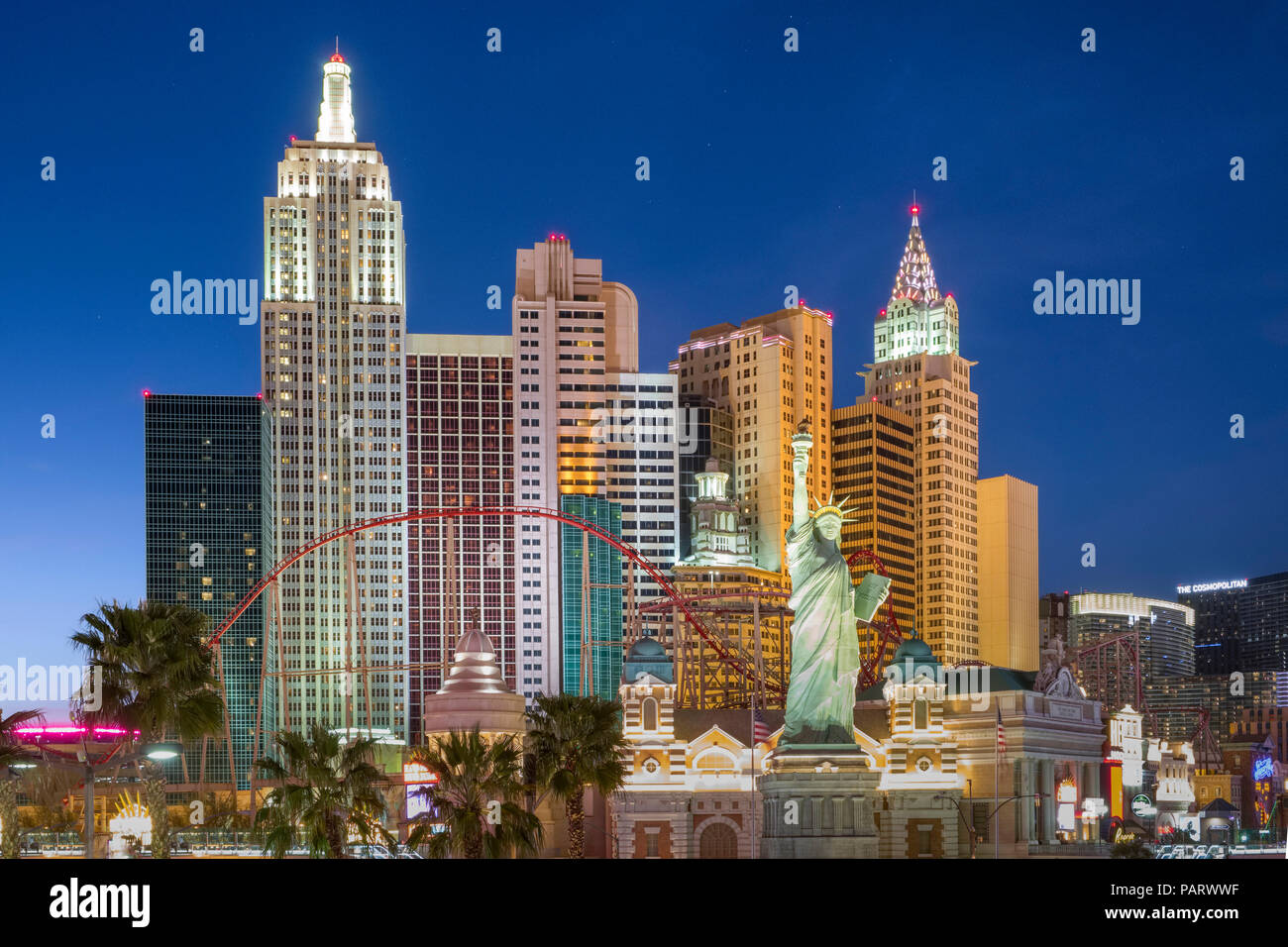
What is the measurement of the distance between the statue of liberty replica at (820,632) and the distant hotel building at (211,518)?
91.8m

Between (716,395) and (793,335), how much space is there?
36.0 feet

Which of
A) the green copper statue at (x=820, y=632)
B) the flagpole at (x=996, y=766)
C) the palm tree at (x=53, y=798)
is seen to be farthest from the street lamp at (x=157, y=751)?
the flagpole at (x=996, y=766)

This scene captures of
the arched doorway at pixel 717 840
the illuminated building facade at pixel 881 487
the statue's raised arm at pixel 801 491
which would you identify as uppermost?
the illuminated building facade at pixel 881 487

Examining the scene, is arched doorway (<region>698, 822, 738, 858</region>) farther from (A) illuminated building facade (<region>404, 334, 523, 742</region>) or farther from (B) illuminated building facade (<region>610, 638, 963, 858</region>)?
(A) illuminated building facade (<region>404, 334, 523, 742</region>)

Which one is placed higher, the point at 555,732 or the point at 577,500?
the point at 577,500

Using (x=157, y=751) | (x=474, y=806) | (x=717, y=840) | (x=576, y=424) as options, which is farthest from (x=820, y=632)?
(x=576, y=424)

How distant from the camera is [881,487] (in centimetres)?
19325

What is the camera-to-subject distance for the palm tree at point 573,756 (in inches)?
2126

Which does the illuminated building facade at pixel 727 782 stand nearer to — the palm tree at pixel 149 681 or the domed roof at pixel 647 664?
the domed roof at pixel 647 664

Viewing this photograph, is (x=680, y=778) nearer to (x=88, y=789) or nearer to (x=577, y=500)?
(x=88, y=789)

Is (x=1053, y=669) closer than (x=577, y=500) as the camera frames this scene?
Yes

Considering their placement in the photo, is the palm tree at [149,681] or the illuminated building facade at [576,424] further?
the illuminated building facade at [576,424]
